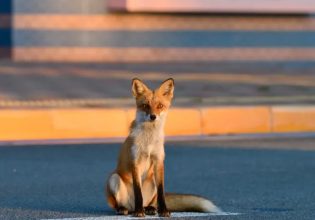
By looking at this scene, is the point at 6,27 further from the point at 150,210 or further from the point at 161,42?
the point at 150,210

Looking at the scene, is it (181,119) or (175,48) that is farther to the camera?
(175,48)

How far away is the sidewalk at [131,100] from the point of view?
48.5 feet

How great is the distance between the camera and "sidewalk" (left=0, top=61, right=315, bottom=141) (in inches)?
582

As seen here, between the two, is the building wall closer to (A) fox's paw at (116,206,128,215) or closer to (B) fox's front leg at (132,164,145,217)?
(A) fox's paw at (116,206,128,215)

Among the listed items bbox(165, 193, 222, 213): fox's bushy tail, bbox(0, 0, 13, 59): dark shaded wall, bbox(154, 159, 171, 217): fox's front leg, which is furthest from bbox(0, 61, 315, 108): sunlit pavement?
bbox(154, 159, 171, 217): fox's front leg

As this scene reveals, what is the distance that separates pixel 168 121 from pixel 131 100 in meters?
1.71

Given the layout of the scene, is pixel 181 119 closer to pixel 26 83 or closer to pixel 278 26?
pixel 26 83

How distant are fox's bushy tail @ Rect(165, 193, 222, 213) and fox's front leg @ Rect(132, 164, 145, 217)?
37 centimetres

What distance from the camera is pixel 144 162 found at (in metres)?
7.86

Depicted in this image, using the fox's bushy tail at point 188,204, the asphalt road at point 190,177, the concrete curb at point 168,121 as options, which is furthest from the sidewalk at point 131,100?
the fox's bushy tail at point 188,204

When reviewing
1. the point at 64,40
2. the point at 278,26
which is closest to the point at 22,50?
the point at 64,40

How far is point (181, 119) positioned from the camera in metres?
15.3

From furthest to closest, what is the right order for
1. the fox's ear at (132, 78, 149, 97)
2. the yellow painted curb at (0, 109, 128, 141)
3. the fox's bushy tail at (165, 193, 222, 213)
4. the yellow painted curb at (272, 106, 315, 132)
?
the yellow painted curb at (272, 106, 315, 132)
the yellow painted curb at (0, 109, 128, 141)
the fox's bushy tail at (165, 193, 222, 213)
the fox's ear at (132, 78, 149, 97)

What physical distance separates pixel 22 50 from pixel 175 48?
342cm
